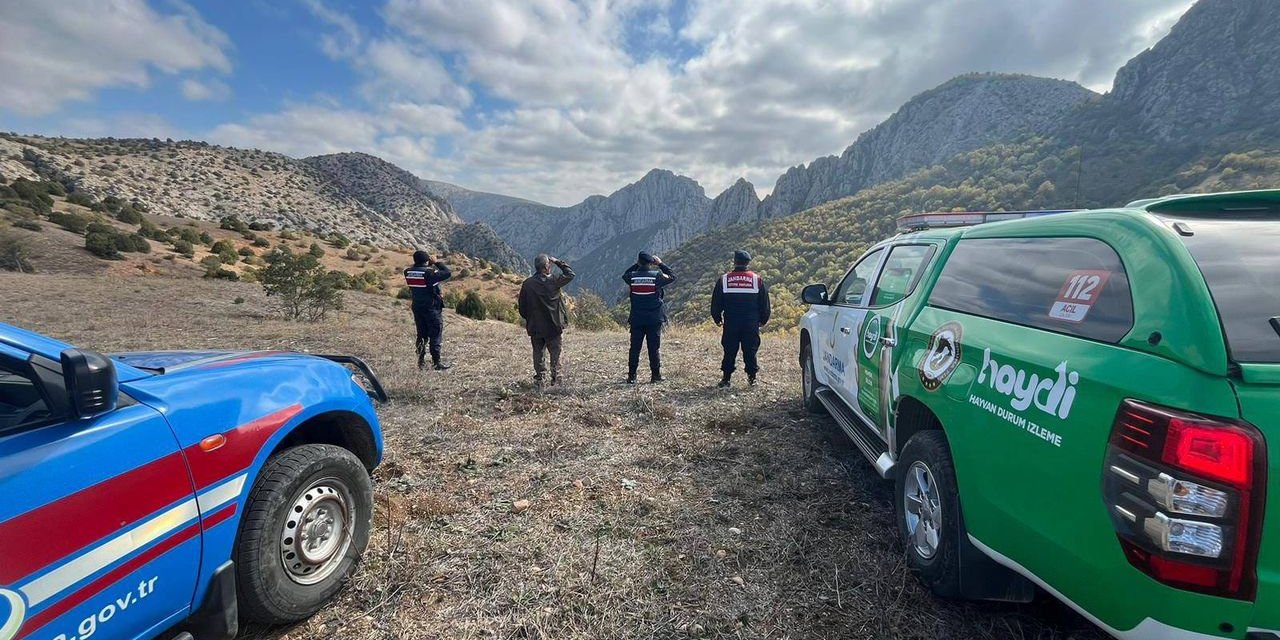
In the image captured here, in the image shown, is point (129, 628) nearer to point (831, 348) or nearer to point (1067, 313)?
point (1067, 313)

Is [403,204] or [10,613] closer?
[10,613]

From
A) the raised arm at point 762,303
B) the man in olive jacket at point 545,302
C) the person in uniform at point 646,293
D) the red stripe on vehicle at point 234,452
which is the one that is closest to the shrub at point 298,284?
the man in olive jacket at point 545,302

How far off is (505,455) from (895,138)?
85555 mm

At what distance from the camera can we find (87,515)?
1.62 m

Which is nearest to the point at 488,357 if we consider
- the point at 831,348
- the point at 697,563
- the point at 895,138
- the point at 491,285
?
the point at 831,348

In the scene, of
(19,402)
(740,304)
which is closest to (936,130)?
(740,304)

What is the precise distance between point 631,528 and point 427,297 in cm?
582

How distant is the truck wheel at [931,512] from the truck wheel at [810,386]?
2577mm

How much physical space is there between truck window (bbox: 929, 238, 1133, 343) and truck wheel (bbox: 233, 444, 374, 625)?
3.20 m

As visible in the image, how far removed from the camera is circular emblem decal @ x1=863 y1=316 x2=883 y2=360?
3.68 m

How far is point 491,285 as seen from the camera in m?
36.9

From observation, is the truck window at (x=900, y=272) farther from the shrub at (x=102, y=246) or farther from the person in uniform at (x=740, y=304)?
the shrub at (x=102, y=246)

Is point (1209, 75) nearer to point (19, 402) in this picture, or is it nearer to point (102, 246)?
point (19, 402)

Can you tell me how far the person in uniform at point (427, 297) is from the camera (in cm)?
795
